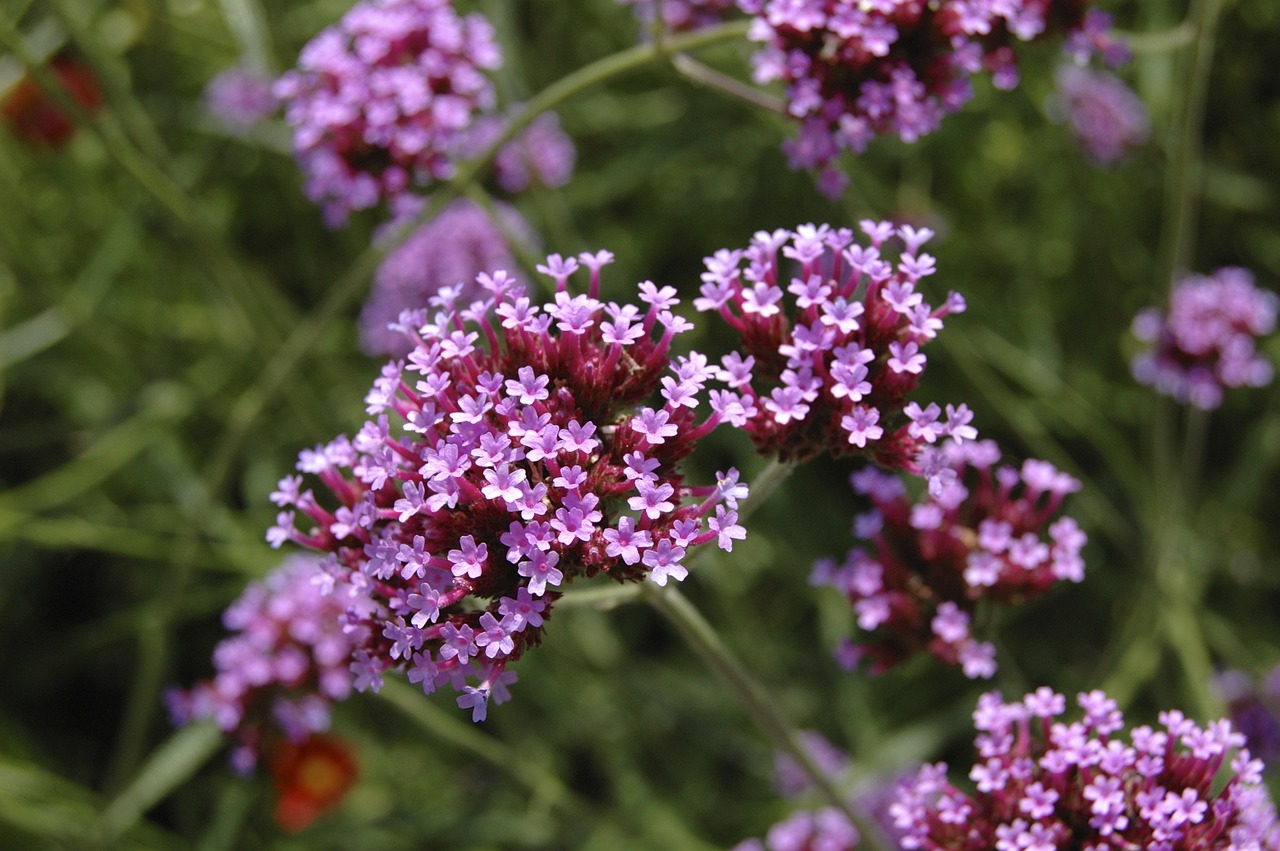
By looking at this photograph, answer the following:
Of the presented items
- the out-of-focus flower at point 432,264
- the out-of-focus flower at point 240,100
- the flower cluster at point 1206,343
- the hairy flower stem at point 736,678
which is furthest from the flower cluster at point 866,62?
the out-of-focus flower at point 240,100

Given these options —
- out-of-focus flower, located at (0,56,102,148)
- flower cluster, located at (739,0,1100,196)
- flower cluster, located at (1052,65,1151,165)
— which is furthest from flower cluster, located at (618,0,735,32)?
out-of-focus flower, located at (0,56,102,148)

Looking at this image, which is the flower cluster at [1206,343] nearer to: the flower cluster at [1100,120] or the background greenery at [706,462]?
the background greenery at [706,462]

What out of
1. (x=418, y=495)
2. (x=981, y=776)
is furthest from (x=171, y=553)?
(x=981, y=776)

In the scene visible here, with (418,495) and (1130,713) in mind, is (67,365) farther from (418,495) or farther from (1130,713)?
(1130,713)

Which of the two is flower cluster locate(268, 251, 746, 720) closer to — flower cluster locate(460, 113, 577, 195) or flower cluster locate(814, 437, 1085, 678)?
flower cluster locate(814, 437, 1085, 678)

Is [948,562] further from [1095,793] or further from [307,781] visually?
[307,781]
